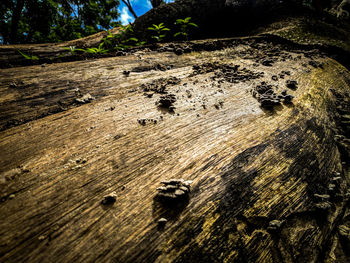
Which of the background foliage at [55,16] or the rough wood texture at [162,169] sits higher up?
the background foliage at [55,16]

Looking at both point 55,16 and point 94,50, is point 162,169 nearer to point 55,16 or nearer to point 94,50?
point 94,50

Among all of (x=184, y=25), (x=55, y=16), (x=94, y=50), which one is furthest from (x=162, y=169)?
(x=55, y=16)

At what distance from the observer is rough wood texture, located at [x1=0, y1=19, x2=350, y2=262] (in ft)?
2.99

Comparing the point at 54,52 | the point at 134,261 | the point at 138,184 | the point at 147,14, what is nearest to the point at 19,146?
the point at 138,184

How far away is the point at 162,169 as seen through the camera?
1259 mm

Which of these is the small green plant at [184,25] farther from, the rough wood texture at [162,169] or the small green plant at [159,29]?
the rough wood texture at [162,169]

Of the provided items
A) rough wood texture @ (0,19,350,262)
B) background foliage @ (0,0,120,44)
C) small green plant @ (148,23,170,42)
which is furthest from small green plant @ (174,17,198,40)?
background foliage @ (0,0,120,44)

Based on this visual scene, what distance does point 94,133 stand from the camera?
1.47 m

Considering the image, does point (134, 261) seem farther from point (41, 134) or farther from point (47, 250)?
point (41, 134)

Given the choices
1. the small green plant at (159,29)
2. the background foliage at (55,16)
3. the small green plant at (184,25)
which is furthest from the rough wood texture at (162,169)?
the background foliage at (55,16)

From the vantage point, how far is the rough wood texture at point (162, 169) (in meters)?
0.91

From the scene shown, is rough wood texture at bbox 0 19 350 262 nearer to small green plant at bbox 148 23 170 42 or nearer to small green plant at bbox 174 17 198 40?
small green plant at bbox 148 23 170 42

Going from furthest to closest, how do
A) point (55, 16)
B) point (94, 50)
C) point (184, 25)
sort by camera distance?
point (55, 16) → point (184, 25) → point (94, 50)

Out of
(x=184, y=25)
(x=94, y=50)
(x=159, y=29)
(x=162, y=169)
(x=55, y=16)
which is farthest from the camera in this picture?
(x=55, y=16)
